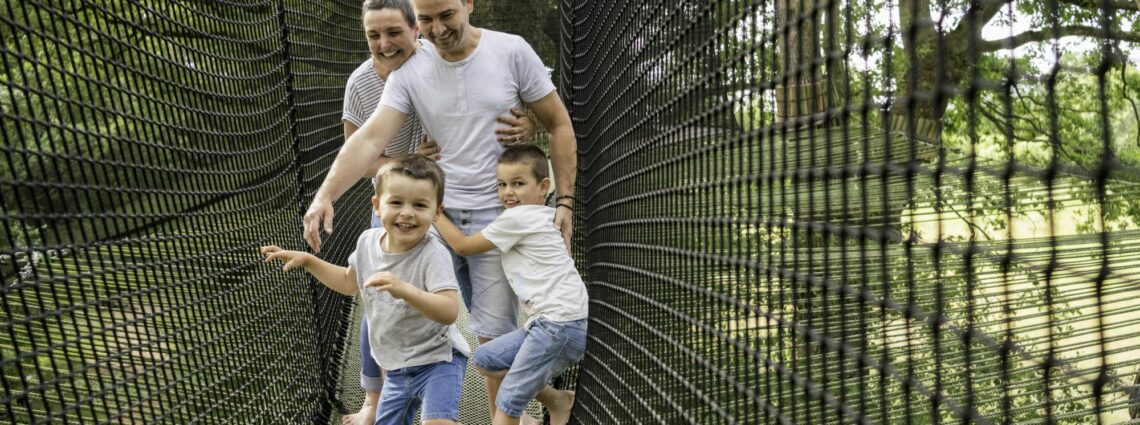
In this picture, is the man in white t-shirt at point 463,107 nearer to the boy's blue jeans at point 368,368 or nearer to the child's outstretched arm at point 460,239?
the child's outstretched arm at point 460,239

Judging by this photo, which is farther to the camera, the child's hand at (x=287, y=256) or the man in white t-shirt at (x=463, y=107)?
the man in white t-shirt at (x=463, y=107)

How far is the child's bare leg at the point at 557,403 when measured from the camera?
325cm

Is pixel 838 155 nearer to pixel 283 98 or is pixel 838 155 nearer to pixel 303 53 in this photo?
pixel 283 98

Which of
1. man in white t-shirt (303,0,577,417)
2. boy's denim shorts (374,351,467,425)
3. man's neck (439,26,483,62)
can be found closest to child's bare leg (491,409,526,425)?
boy's denim shorts (374,351,467,425)

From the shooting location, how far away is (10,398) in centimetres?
183

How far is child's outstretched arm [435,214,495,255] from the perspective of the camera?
8.63 ft

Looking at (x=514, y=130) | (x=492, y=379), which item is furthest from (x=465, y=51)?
(x=492, y=379)

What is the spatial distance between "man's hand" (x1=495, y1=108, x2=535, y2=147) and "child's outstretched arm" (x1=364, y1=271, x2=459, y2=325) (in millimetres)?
432

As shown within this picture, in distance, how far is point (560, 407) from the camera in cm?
326

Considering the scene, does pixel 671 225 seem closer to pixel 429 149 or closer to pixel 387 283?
pixel 429 149

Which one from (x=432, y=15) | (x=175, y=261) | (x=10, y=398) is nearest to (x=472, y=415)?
(x=175, y=261)

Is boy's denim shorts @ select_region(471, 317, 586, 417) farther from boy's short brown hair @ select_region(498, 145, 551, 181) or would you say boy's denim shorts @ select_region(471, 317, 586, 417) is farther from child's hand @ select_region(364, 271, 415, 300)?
child's hand @ select_region(364, 271, 415, 300)

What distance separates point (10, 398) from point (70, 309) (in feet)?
1.16

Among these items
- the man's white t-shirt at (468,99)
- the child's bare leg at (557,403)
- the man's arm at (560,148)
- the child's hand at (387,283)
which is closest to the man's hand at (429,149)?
the man's white t-shirt at (468,99)
